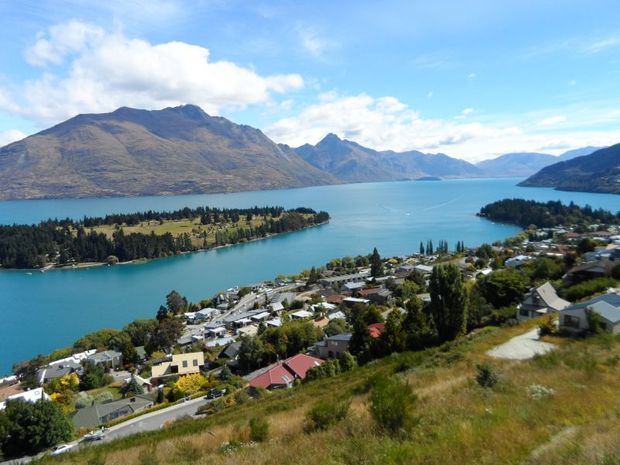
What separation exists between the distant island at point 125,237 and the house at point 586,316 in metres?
78.7

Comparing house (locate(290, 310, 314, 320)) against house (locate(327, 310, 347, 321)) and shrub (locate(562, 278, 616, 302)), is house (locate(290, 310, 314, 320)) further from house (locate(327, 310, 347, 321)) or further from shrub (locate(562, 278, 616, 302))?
shrub (locate(562, 278, 616, 302))

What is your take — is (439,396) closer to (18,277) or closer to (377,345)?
(377,345)

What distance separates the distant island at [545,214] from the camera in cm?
8775

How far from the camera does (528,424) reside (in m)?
4.88

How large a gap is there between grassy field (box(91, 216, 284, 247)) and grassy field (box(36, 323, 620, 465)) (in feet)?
277

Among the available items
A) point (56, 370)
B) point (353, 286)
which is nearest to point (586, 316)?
point (56, 370)

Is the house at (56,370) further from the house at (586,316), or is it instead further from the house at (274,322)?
the house at (586,316)

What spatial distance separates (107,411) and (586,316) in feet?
67.9

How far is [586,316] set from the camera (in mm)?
13172

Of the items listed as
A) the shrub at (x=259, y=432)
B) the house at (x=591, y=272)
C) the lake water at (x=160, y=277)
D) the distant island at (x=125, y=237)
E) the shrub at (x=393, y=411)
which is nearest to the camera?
the shrub at (x=393, y=411)

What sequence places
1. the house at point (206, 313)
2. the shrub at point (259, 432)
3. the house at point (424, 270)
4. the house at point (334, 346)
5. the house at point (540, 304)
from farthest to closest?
1. the house at point (424, 270)
2. the house at point (206, 313)
3. the house at point (334, 346)
4. the house at point (540, 304)
5. the shrub at point (259, 432)

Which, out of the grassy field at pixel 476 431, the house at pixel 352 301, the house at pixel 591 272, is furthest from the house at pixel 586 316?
the house at pixel 352 301

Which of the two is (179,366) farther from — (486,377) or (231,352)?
(486,377)

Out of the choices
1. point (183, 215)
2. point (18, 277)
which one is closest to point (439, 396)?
point (18, 277)
